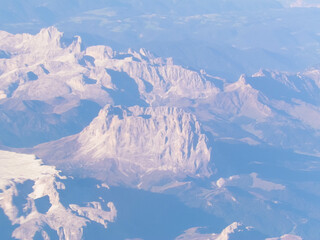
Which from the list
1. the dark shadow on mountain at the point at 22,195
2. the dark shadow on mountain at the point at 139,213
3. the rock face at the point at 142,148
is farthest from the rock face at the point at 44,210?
the rock face at the point at 142,148

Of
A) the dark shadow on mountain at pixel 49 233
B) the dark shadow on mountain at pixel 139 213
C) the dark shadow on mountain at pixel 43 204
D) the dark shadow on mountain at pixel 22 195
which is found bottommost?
the dark shadow on mountain at pixel 139 213

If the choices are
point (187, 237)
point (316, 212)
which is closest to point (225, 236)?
point (187, 237)

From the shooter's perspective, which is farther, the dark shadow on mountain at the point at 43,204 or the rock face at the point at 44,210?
the dark shadow on mountain at the point at 43,204

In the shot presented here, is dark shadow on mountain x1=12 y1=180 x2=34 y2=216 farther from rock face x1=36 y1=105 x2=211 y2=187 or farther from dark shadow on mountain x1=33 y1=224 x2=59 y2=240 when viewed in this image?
rock face x1=36 y1=105 x2=211 y2=187

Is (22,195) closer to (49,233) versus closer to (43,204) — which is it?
(43,204)

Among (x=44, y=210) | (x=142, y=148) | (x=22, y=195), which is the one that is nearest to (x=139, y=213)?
(x=44, y=210)

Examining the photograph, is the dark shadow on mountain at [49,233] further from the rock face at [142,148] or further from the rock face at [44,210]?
the rock face at [142,148]
